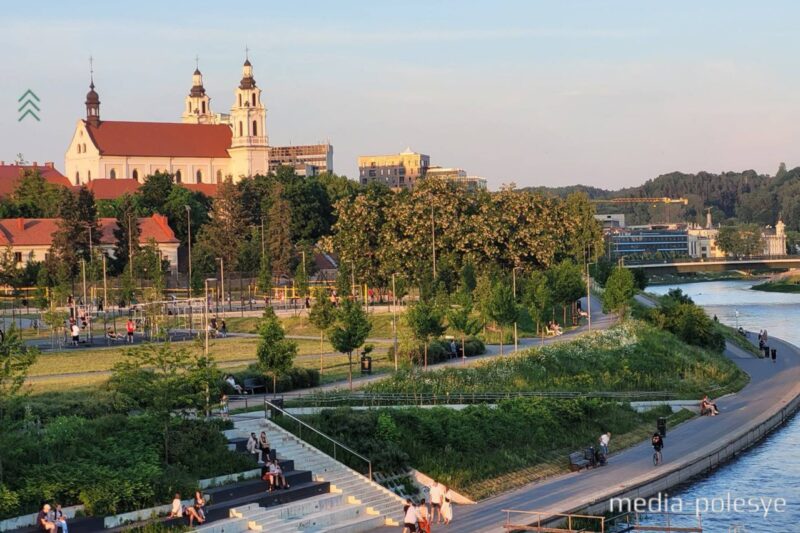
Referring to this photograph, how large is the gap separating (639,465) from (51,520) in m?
19.6

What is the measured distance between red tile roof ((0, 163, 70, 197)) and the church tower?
24.4 m

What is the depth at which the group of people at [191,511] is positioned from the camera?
2736cm

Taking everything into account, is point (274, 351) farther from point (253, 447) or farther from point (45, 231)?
point (45, 231)

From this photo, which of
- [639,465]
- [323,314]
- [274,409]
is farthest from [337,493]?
[323,314]

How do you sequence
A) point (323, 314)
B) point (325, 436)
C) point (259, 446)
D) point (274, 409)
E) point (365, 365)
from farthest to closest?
point (323, 314), point (365, 365), point (274, 409), point (325, 436), point (259, 446)

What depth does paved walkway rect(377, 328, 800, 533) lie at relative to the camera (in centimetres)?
3238

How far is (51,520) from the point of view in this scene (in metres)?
25.8

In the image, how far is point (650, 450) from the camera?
135 ft

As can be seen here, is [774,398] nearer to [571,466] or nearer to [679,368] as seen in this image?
[679,368]

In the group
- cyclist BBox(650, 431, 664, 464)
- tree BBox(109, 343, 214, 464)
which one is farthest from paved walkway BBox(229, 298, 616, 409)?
cyclist BBox(650, 431, 664, 464)

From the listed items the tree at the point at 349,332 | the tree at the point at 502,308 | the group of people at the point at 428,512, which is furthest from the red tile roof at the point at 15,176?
the group of people at the point at 428,512

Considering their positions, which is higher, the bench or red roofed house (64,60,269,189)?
red roofed house (64,60,269,189)

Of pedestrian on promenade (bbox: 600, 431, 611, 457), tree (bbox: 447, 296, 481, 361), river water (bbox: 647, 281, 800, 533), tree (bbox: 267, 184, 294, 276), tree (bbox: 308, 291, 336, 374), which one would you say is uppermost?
tree (bbox: 267, 184, 294, 276)

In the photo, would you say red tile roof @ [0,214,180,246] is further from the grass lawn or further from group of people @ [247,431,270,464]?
group of people @ [247,431,270,464]
